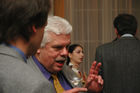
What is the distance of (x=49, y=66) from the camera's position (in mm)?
2039

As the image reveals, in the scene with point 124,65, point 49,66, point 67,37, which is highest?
point 67,37

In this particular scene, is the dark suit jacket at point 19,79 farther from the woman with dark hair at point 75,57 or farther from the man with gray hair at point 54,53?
the woman with dark hair at point 75,57

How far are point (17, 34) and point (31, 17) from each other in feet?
0.32

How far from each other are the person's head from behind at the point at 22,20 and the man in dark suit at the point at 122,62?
6.40 ft

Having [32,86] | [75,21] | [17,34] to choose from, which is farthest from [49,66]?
[75,21]

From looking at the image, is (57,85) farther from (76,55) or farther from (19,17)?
(76,55)

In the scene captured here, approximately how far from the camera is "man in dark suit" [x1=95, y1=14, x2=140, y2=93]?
3072 millimetres

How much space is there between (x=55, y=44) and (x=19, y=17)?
898 mm

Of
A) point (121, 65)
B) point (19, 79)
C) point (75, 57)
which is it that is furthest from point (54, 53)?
point (75, 57)

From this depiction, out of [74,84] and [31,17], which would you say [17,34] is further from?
[74,84]

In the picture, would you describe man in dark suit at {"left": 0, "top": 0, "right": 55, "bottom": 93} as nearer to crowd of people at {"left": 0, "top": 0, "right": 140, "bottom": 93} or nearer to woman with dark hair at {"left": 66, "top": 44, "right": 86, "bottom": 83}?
crowd of people at {"left": 0, "top": 0, "right": 140, "bottom": 93}

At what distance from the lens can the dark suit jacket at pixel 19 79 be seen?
41.1 inches

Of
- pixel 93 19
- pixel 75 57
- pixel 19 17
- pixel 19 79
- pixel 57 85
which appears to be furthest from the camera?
pixel 93 19

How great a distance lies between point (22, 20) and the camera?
1176mm
